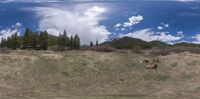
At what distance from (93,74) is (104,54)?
8.42 meters

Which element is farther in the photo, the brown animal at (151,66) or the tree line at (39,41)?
the tree line at (39,41)

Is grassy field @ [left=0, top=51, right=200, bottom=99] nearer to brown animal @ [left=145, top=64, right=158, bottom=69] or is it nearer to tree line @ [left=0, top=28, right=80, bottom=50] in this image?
brown animal @ [left=145, top=64, right=158, bottom=69]

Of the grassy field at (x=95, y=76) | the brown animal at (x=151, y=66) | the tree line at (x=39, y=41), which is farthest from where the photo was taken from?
the tree line at (x=39, y=41)

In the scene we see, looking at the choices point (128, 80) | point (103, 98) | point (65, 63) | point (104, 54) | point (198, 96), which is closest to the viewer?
point (103, 98)

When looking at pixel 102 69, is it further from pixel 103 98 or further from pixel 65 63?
pixel 103 98

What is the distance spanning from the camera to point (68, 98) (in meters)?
47.6

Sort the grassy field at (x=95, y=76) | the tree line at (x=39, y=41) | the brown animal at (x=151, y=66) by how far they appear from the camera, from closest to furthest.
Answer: the grassy field at (x=95, y=76), the brown animal at (x=151, y=66), the tree line at (x=39, y=41)

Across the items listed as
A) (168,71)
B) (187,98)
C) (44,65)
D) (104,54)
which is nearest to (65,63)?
(44,65)

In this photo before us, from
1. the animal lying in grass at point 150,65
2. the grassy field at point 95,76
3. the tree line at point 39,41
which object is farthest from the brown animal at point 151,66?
the tree line at point 39,41

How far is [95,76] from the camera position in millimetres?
59188

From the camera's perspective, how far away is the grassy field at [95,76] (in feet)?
173

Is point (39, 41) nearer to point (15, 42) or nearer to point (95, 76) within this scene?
point (15, 42)

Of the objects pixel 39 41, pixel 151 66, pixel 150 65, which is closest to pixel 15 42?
pixel 39 41

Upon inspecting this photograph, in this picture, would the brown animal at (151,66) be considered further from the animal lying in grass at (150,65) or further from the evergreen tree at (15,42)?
the evergreen tree at (15,42)
